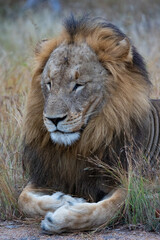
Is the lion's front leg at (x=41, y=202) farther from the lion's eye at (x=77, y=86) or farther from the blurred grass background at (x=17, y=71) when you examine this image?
the lion's eye at (x=77, y=86)

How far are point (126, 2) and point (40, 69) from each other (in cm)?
1307

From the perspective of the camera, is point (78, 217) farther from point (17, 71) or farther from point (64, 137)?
point (17, 71)

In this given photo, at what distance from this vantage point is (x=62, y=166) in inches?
160

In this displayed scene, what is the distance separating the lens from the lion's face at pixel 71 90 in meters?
3.73

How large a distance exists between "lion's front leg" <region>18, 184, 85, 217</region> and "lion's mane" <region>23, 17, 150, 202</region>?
214 millimetres

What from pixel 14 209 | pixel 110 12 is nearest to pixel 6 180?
pixel 14 209

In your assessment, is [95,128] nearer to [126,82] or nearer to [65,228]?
[126,82]

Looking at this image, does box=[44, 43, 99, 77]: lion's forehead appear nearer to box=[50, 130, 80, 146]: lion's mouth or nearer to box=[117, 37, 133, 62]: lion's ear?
box=[117, 37, 133, 62]: lion's ear

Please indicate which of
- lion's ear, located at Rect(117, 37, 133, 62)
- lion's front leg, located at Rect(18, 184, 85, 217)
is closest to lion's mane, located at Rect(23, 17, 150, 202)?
lion's ear, located at Rect(117, 37, 133, 62)

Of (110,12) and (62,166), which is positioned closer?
(62,166)

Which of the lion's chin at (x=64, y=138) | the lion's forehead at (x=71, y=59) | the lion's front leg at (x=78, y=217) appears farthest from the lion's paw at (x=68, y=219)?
the lion's forehead at (x=71, y=59)

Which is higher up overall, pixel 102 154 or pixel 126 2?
pixel 126 2

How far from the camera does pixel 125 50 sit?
13.3 feet

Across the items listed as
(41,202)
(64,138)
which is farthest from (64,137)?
(41,202)
